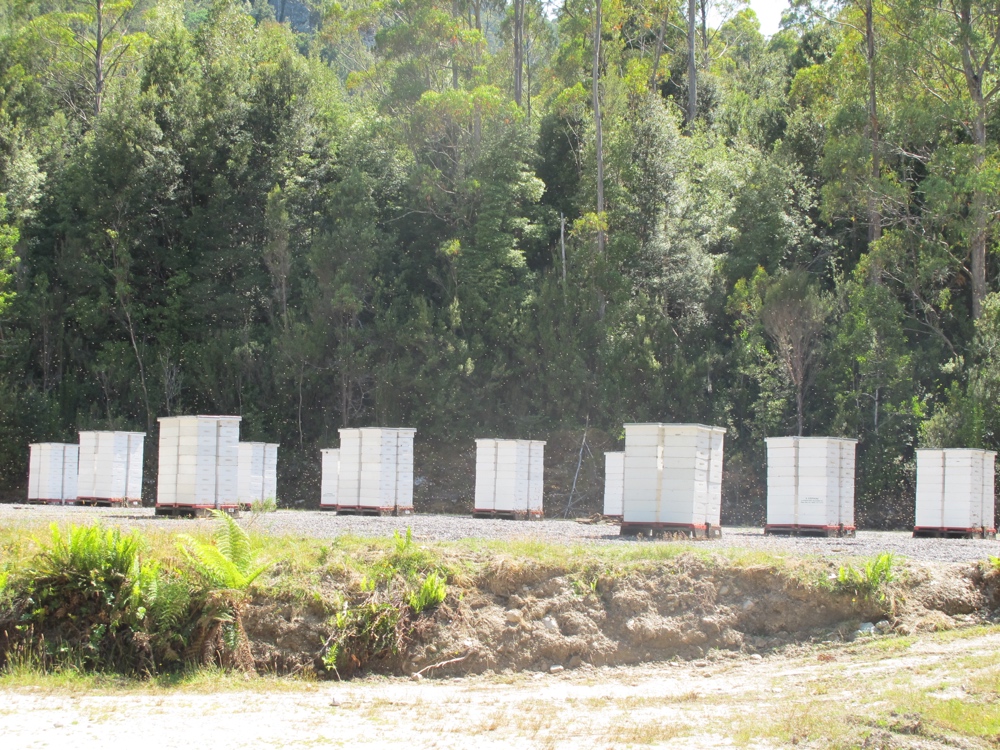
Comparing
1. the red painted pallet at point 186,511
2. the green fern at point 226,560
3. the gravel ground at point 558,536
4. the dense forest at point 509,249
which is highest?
the dense forest at point 509,249

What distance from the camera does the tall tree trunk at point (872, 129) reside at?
1516 inches

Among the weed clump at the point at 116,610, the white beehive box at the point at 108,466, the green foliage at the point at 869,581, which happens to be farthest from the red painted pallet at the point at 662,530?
the white beehive box at the point at 108,466

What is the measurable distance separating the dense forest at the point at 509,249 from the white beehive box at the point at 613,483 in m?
6.53

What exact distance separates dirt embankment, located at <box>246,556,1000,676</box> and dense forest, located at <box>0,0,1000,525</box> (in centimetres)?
2307

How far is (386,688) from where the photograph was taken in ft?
41.2

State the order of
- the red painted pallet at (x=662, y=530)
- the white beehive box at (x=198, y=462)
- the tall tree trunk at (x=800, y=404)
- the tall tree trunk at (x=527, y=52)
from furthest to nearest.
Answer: the tall tree trunk at (x=527, y=52) → the tall tree trunk at (x=800, y=404) → the white beehive box at (x=198, y=462) → the red painted pallet at (x=662, y=530)

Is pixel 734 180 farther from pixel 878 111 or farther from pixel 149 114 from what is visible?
pixel 149 114

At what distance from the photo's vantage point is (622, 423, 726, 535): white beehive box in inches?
866

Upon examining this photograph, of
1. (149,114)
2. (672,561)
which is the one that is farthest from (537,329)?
(672,561)

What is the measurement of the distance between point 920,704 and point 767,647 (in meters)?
3.99

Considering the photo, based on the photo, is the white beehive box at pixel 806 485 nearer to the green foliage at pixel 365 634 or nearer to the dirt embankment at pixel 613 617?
the dirt embankment at pixel 613 617

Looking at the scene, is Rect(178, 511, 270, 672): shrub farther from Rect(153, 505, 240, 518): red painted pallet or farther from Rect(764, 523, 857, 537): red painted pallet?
Rect(764, 523, 857, 537): red painted pallet

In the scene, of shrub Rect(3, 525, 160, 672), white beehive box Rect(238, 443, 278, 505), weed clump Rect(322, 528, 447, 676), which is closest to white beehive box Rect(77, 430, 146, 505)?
white beehive box Rect(238, 443, 278, 505)

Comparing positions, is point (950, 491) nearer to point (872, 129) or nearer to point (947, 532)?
point (947, 532)
